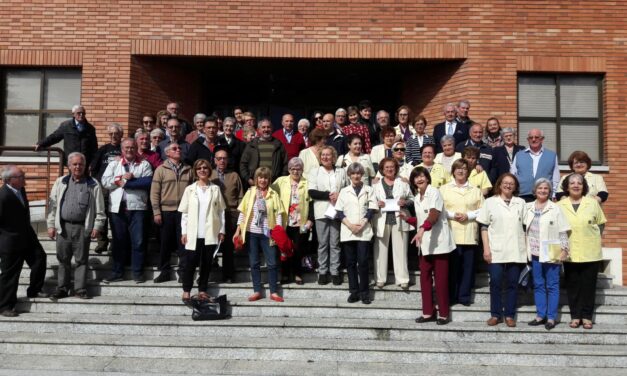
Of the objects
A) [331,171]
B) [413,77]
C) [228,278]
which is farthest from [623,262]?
[228,278]

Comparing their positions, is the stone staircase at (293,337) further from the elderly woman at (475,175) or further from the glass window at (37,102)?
the glass window at (37,102)

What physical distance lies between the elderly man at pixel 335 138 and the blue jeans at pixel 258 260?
2.08 metres

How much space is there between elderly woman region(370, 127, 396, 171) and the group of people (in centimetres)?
2

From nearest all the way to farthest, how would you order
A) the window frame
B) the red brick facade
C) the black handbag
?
the black handbag, the red brick facade, the window frame

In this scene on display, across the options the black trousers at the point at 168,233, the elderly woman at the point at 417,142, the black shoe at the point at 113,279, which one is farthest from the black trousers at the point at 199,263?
the elderly woman at the point at 417,142

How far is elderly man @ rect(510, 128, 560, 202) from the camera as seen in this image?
7.75m

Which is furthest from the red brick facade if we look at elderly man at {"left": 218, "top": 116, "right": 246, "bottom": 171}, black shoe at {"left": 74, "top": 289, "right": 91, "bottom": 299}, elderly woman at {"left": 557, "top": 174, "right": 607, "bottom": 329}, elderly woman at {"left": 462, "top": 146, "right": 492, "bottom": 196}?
black shoe at {"left": 74, "top": 289, "right": 91, "bottom": 299}

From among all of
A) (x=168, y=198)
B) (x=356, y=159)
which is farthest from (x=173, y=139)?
(x=356, y=159)

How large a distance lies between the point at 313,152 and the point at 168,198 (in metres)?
2.15

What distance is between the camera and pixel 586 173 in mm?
7578

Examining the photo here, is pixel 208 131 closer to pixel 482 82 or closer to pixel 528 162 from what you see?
pixel 528 162

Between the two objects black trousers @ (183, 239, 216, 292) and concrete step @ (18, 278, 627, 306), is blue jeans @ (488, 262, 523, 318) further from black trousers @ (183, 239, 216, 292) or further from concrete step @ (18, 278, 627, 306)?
black trousers @ (183, 239, 216, 292)

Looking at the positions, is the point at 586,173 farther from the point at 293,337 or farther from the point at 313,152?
the point at 293,337

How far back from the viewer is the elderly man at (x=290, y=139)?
859 centimetres
